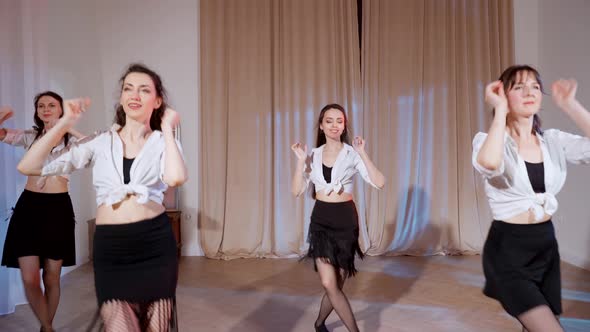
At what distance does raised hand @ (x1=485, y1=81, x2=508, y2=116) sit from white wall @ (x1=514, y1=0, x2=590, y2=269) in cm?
362

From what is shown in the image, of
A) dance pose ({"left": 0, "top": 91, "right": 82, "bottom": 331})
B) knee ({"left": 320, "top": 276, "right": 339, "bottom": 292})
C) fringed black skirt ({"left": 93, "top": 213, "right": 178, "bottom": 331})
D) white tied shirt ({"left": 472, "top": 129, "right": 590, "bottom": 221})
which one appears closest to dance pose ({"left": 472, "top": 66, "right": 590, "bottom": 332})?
white tied shirt ({"left": 472, "top": 129, "right": 590, "bottom": 221})

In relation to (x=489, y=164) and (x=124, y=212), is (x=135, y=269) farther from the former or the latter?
(x=489, y=164)

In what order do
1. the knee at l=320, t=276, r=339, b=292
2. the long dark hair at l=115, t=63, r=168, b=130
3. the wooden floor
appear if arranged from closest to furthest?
the long dark hair at l=115, t=63, r=168, b=130 < the knee at l=320, t=276, r=339, b=292 < the wooden floor

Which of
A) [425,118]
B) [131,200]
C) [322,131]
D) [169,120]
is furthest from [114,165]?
[425,118]

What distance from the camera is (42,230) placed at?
10.1 feet

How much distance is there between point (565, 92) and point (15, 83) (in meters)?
3.94

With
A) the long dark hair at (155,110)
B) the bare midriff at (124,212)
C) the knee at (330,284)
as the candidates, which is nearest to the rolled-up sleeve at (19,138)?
the long dark hair at (155,110)

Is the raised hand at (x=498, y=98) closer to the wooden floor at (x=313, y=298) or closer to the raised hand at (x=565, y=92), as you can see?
the raised hand at (x=565, y=92)

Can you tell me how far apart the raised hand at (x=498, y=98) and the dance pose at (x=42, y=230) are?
2.43 metres

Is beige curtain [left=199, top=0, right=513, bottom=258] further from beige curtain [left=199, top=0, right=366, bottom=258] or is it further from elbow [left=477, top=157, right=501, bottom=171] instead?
elbow [left=477, top=157, right=501, bottom=171]

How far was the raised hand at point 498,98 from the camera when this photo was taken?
6.15 feet

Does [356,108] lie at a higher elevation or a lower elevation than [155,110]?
higher

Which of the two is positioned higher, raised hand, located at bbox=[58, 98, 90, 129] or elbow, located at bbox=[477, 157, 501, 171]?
raised hand, located at bbox=[58, 98, 90, 129]

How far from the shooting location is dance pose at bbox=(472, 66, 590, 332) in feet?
6.07
